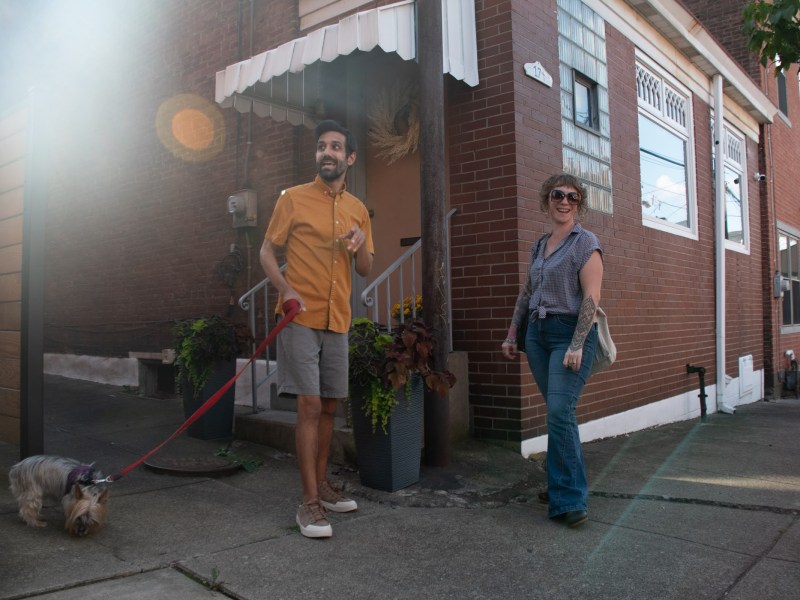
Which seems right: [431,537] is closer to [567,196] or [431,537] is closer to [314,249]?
[314,249]

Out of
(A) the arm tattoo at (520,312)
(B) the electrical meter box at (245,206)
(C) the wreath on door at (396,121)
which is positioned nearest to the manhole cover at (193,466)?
(A) the arm tattoo at (520,312)

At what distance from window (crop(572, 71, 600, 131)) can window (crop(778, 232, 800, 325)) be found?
7389 millimetres

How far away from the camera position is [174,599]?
8.27ft

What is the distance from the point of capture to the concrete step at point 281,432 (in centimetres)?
449

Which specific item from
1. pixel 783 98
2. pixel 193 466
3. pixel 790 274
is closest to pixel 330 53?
pixel 193 466

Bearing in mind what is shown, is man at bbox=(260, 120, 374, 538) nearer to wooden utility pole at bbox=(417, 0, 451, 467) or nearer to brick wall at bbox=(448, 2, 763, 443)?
wooden utility pole at bbox=(417, 0, 451, 467)

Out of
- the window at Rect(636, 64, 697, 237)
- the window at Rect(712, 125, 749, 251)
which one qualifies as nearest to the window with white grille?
the window at Rect(712, 125, 749, 251)

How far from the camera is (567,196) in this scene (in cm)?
365

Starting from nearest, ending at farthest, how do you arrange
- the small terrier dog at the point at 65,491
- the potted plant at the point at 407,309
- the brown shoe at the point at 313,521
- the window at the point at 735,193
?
1. the small terrier dog at the point at 65,491
2. the brown shoe at the point at 313,521
3. the potted plant at the point at 407,309
4. the window at the point at 735,193

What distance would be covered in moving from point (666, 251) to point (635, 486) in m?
3.92

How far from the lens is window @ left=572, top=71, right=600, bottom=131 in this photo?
6.08m

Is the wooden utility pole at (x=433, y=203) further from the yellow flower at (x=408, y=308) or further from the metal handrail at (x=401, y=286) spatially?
the yellow flower at (x=408, y=308)

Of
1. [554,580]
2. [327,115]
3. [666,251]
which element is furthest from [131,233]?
[554,580]

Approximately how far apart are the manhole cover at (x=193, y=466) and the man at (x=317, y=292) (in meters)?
1.04
